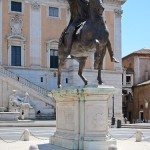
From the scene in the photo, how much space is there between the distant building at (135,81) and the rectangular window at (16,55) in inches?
915

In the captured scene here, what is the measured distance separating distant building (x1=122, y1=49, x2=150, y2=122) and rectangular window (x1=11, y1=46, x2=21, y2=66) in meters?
23.2

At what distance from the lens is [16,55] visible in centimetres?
4428

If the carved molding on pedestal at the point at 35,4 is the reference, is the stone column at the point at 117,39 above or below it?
below

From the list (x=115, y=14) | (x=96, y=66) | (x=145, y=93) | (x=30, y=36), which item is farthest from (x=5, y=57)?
(x=96, y=66)

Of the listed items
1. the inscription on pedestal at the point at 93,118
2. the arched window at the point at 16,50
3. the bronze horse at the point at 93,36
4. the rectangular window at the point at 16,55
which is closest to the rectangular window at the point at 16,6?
the arched window at the point at 16,50

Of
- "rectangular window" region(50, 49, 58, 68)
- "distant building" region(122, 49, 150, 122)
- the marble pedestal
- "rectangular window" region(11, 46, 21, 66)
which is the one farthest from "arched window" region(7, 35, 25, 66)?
the marble pedestal

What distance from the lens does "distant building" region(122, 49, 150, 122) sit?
205 ft

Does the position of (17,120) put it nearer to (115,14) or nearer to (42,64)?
(42,64)

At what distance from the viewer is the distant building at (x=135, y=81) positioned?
205 ft

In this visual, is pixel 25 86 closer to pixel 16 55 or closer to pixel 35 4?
pixel 16 55

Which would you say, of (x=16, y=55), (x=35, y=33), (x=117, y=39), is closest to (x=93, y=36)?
(x=16, y=55)

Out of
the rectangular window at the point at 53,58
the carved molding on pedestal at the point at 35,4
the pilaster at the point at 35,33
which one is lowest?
the rectangular window at the point at 53,58

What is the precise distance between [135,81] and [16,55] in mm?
26041

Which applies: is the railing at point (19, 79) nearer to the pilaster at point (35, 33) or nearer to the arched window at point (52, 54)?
the pilaster at point (35, 33)
